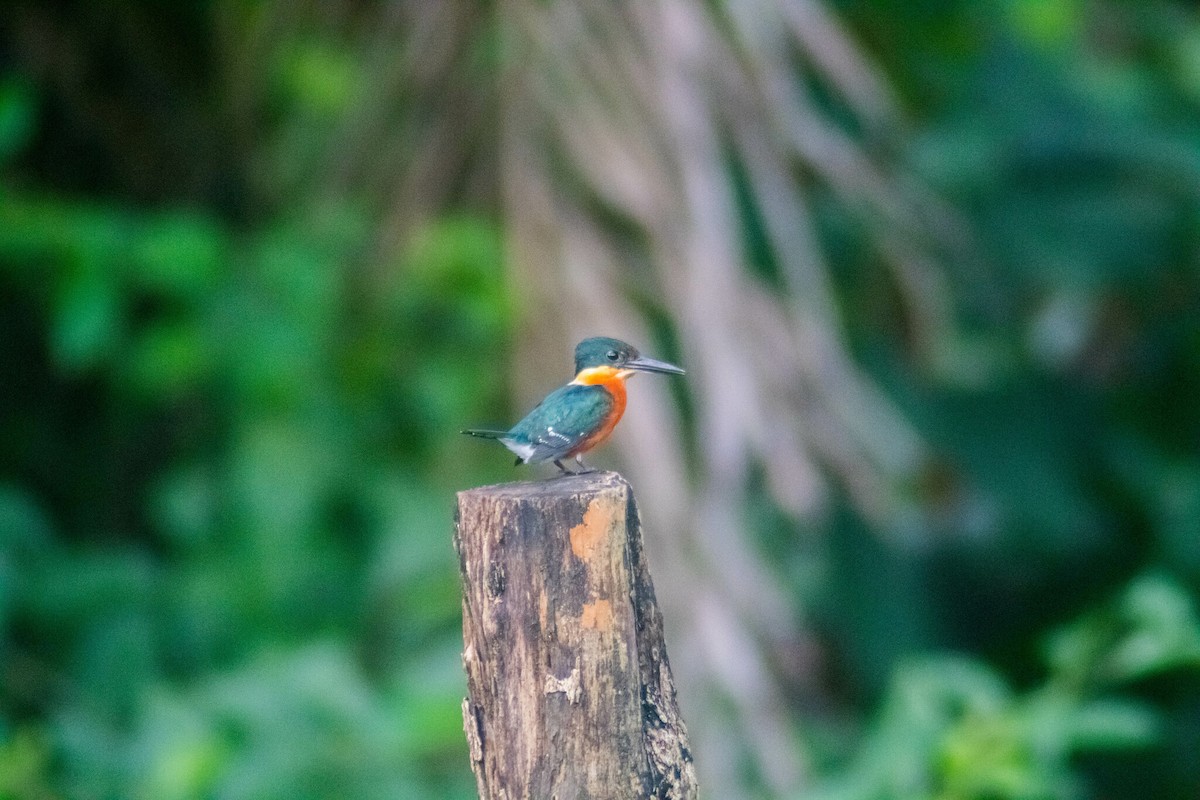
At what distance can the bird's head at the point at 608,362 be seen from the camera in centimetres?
282

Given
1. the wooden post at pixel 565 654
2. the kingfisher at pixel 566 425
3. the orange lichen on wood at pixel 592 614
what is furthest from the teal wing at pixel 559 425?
the orange lichen on wood at pixel 592 614

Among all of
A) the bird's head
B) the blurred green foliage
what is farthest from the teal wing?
the blurred green foliage

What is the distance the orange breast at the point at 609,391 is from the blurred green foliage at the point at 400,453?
1.84 m

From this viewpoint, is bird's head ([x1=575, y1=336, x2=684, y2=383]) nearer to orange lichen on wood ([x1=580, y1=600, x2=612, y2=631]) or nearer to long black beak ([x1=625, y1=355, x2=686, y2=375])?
long black beak ([x1=625, y1=355, x2=686, y2=375])

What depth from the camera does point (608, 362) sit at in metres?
2.83

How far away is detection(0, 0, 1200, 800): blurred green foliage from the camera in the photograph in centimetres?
444

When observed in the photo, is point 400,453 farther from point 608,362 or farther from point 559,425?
point 559,425

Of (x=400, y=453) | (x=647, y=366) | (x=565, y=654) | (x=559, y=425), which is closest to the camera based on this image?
(x=565, y=654)

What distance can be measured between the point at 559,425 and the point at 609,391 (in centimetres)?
16

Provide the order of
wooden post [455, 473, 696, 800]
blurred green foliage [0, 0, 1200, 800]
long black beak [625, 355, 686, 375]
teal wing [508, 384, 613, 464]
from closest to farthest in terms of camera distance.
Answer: wooden post [455, 473, 696, 800] → teal wing [508, 384, 613, 464] → long black beak [625, 355, 686, 375] → blurred green foliage [0, 0, 1200, 800]

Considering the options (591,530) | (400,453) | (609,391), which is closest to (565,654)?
(591,530)

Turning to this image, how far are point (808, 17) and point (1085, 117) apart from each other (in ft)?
9.82

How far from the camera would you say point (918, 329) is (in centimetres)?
618

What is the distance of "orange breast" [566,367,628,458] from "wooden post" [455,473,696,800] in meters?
0.56
